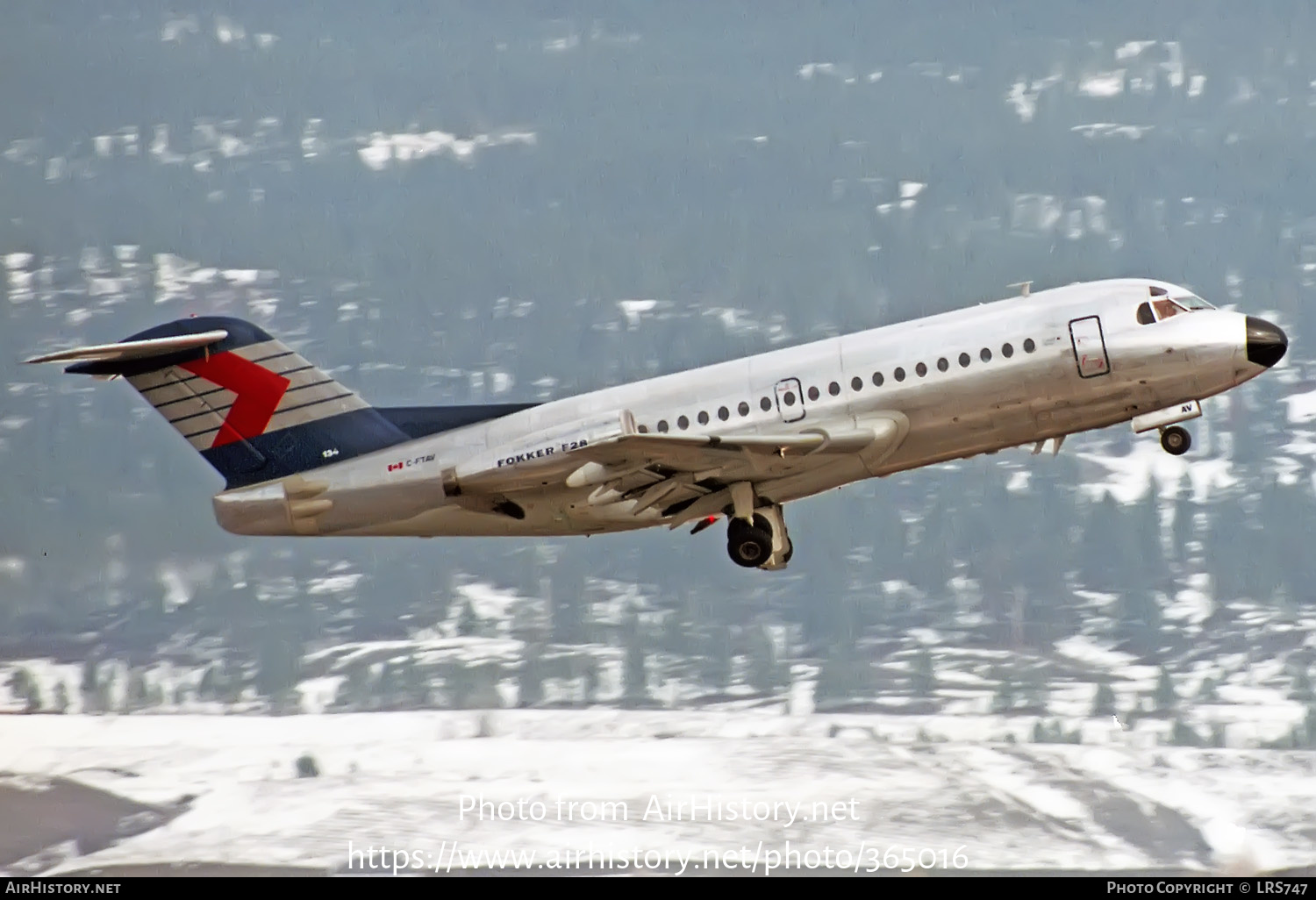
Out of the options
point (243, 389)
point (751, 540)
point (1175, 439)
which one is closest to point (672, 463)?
point (751, 540)

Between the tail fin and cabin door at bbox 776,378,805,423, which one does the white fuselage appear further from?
the tail fin

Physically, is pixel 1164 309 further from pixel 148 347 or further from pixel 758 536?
pixel 148 347

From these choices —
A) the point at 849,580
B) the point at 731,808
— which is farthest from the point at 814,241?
the point at 731,808

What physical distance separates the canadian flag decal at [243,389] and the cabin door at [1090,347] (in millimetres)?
14160

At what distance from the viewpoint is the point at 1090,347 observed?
30.1m

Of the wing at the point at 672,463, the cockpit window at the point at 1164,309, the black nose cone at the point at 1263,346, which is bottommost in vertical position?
the wing at the point at 672,463

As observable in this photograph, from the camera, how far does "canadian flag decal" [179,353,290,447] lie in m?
33.6

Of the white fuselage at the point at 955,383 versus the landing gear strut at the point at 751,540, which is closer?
the white fuselage at the point at 955,383

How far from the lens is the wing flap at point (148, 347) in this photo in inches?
1281

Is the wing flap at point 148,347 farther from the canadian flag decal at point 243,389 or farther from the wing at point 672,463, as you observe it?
the wing at point 672,463

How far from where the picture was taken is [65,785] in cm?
5941

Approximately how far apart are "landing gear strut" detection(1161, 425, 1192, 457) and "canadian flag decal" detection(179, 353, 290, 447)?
51.8 ft

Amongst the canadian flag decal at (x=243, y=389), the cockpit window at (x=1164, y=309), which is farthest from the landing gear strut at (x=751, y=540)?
the canadian flag decal at (x=243, y=389)

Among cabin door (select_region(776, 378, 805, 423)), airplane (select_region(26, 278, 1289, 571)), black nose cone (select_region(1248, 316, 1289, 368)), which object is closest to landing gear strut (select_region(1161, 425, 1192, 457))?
airplane (select_region(26, 278, 1289, 571))
